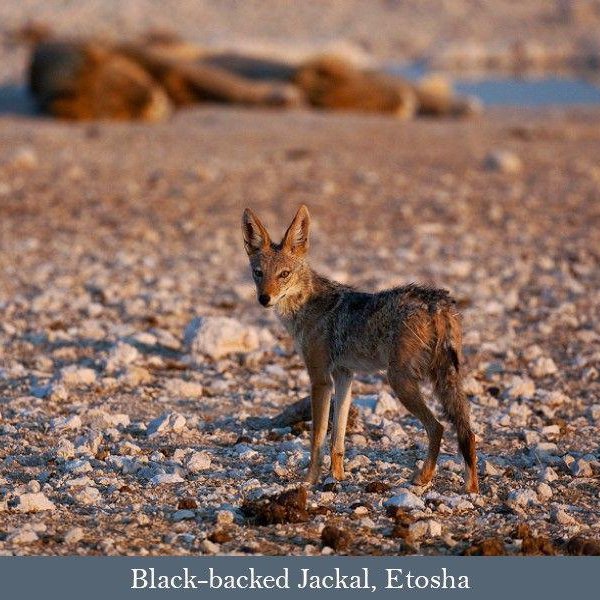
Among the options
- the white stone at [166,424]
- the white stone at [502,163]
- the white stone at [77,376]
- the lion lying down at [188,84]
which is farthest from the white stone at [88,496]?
the lion lying down at [188,84]

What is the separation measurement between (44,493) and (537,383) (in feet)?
12.2

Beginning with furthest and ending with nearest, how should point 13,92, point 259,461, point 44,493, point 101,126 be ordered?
point 13,92, point 101,126, point 259,461, point 44,493

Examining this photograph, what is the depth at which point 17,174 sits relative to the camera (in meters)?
16.0

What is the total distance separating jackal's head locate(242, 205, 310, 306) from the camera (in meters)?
6.82

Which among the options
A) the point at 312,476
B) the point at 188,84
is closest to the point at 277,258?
the point at 312,476

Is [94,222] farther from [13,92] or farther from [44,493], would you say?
[13,92]

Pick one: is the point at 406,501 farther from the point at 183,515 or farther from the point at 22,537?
the point at 22,537

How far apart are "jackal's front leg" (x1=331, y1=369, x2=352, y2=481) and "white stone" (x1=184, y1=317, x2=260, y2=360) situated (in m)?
2.06

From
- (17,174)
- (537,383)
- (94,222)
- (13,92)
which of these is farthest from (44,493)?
(13,92)

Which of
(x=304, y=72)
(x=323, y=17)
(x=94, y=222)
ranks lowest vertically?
(x=94, y=222)

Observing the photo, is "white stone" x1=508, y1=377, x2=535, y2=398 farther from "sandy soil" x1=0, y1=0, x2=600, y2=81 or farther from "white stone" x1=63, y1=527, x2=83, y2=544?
"sandy soil" x1=0, y1=0, x2=600, y2=81

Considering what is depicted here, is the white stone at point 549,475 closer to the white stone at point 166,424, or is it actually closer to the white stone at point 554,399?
the white stone at point 554,399

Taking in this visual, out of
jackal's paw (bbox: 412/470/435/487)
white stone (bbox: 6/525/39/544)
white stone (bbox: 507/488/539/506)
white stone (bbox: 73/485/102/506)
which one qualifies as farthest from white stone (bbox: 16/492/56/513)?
white stone (bbox: 507/488/539/506)

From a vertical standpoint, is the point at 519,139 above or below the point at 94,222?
above
